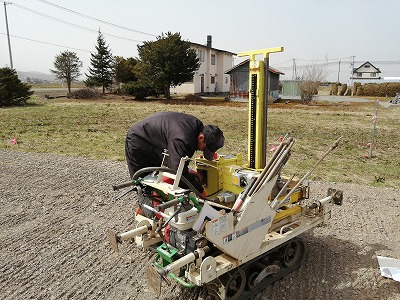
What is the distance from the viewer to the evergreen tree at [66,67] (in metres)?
34.6

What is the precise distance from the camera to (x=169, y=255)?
3176 mm

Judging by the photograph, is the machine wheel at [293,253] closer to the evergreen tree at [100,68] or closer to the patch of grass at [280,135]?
the patch of grass at [280,135]

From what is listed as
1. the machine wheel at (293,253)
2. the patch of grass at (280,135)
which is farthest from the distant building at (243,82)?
the machine wheel at (293,253)

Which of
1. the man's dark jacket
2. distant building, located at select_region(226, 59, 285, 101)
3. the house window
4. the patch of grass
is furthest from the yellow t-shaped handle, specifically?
the house window

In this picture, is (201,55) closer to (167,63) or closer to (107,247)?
(167,63)

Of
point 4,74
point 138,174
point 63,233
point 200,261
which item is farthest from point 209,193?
point 4,74

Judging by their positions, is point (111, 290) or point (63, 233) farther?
point (63, 233)

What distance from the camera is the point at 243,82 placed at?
96.8 ft

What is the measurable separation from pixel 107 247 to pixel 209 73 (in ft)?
112

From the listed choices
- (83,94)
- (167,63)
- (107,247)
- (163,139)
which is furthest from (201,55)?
(163,139)

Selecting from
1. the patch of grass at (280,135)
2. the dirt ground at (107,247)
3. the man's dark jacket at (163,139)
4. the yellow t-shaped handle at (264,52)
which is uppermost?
the yellow t-shaped handle at (264,52)

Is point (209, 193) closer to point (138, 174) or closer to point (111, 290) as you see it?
point (138, 174)

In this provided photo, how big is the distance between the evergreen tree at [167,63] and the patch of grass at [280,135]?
9135 mm

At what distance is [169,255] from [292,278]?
1.44 m
